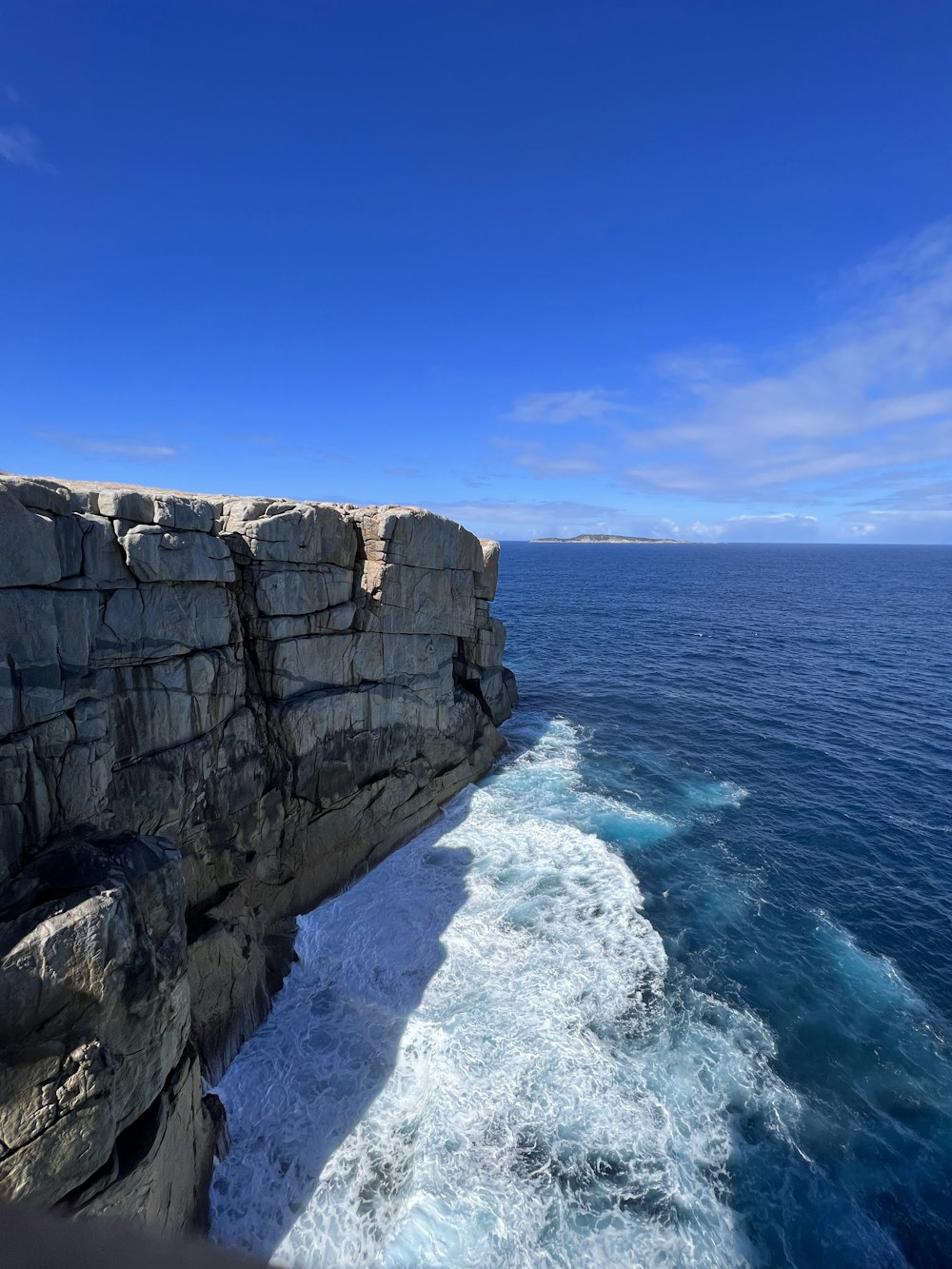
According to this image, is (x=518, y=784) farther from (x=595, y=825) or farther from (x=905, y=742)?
(x=905, y=742)

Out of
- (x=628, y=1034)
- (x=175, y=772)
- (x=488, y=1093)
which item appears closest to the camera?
(x=488, y=1093)

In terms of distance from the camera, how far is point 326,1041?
1841 cm

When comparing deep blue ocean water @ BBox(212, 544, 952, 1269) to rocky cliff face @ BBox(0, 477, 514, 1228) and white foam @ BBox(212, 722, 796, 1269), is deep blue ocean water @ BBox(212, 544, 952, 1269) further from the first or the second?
rocky cliff face @ BBox(0, 477, 514, 1228)

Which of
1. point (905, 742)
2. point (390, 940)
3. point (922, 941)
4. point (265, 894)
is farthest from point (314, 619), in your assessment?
point (905, 742)

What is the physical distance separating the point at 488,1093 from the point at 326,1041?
5.34m

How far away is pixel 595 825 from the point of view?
2917 cm

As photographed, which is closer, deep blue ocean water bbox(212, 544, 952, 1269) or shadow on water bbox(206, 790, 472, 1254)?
deep blue ocean water bbox(212, 544, 952, 1269)

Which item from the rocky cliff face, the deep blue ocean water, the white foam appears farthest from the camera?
the deep blue ocean water

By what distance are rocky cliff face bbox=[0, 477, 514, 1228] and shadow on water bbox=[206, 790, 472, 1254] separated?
0.95 m

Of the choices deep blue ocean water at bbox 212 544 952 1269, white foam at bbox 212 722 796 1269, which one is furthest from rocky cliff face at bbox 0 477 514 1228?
deep blue ocean water at bbox 212 544 952 1269

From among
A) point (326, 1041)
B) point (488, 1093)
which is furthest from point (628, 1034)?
point (326, 1041)

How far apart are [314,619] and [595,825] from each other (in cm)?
1676

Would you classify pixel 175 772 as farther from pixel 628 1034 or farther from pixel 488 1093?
pixel 628 1034

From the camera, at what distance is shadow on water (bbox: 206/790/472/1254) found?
1474 cm
